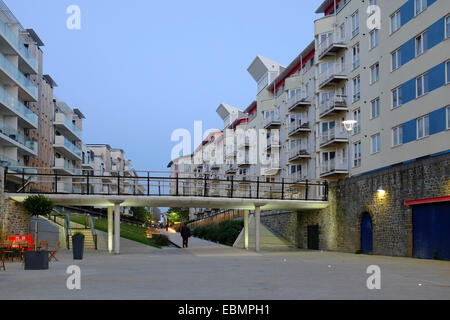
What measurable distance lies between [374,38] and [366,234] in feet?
39.7

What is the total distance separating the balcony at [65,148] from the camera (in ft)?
222

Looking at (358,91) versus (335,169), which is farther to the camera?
(335,169)

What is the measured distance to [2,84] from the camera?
155ft

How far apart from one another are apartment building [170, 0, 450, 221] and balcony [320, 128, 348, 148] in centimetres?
7

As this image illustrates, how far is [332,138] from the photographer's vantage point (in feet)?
132

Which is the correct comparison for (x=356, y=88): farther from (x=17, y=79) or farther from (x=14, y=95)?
(x=14, y=95)

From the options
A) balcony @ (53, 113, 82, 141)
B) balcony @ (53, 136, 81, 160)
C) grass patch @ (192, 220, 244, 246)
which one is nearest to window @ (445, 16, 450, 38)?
grass patch @ (192, 220, 244, 246)

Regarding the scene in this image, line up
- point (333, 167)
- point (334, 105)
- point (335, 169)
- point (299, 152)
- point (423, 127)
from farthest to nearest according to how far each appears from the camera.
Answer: point (299, 152), point (334, 105), point (333, 167), point (335, 169), point (423, 127)

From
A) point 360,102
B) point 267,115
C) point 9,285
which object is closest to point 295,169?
point 267,115

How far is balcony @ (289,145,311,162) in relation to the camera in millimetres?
47875

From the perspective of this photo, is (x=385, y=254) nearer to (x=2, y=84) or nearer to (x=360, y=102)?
(x=360, y=102)

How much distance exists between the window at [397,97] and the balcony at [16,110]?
29134 mm

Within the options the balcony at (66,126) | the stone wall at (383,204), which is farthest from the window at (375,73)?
the balcony at (66,126)

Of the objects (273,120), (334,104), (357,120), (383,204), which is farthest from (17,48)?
(383,204)
